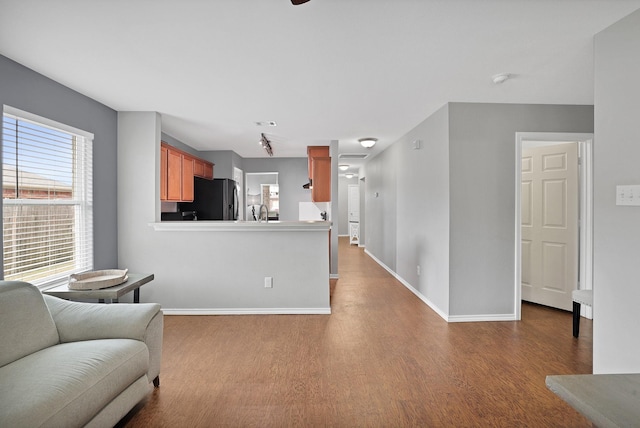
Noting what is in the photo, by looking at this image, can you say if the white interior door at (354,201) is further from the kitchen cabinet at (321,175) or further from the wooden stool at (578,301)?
the wooden stool at (578,301)

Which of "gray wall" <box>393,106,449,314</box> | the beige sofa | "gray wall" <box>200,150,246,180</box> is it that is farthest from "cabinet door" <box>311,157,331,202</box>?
the beige sofa

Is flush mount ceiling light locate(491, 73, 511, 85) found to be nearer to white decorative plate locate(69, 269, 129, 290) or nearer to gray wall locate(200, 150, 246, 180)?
white decorative plate locate(69, 269, 129, 290)

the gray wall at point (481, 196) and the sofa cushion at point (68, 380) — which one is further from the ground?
the gray wall at point (481, 196)

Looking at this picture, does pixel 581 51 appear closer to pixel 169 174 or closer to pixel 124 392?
pixel 124 392

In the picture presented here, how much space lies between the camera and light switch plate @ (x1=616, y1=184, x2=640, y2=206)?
196 centimetres

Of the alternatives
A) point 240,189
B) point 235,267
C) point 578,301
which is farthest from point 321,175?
point 578,301

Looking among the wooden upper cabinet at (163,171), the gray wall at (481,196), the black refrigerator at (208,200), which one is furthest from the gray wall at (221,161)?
the gray wall at (481,196)

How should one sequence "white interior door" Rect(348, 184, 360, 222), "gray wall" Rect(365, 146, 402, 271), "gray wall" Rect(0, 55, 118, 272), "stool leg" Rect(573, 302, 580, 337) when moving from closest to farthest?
1. "gray wall" Rect(0, 55, 118, 272)
2. "stool leg" Rect(573, 302, 580, 337)
3. "gray wall" Rect(365, 146, 402, 271)
4. "white interior door" Rect(348, 184, 360, 222)

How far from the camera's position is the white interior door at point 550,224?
13.0ft

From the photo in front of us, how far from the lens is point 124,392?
74.0 inches

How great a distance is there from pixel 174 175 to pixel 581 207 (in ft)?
16.6

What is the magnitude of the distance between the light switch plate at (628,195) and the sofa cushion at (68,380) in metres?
3.03

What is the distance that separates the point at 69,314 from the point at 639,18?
385 cm

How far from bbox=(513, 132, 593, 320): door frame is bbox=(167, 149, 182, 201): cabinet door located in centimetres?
419
